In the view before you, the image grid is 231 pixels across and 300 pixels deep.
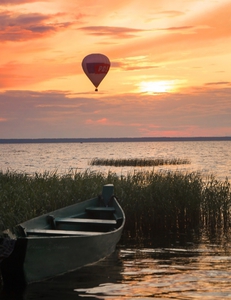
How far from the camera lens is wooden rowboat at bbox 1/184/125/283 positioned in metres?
10.9

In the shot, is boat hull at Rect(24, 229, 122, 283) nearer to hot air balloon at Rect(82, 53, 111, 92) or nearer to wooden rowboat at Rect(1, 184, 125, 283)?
wooden rowboat at Rect(1, 184, 125, 283)

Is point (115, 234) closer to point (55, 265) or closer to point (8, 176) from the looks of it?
point (55, 265)

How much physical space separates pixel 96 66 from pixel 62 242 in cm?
2335

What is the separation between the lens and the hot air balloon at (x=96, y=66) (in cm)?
3372

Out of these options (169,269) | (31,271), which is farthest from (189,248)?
(31,271)

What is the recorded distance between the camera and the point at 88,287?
11938 mm

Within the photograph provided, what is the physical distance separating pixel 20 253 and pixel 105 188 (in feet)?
23.5

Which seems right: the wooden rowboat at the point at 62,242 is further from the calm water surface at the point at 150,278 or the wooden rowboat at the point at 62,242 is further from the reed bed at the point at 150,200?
the reed bed at the point at 150,200

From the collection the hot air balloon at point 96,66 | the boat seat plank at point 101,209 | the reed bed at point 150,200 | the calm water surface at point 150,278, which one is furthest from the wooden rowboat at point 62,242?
the hot air balloon at point 96,66

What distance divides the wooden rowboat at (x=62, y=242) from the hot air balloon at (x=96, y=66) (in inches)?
703

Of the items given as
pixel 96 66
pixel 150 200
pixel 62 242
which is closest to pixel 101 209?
pixel 150 200

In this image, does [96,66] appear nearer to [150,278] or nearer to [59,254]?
[150,278]

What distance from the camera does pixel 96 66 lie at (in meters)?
33.8

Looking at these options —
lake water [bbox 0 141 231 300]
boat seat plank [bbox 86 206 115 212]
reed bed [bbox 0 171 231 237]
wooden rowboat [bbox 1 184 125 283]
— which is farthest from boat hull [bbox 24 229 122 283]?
reed bed [bbox 0 171 231 237]
